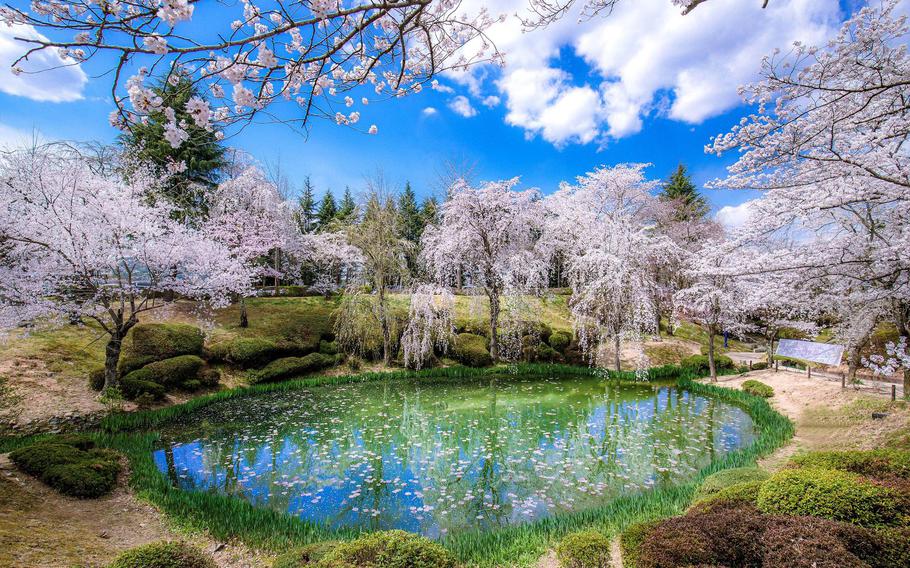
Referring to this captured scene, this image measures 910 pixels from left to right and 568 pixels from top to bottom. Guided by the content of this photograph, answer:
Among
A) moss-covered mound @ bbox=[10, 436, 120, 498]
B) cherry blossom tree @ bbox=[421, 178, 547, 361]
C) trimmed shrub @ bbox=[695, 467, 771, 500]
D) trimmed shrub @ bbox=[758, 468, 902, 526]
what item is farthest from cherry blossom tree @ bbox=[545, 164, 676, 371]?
moss-covered mound @ bbox=[10, 436, 120, 498]

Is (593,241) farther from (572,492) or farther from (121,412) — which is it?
(121,412)

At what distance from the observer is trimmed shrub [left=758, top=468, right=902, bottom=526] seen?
3.12 metres

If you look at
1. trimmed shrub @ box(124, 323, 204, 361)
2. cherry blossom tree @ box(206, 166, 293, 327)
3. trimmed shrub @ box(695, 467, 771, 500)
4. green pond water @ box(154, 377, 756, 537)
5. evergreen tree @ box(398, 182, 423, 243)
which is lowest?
green pond water @ box(154, 377, 756, 537)

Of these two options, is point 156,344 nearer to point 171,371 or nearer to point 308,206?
point 171,371

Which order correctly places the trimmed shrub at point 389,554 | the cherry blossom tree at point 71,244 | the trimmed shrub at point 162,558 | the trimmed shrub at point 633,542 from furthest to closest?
the cherry blossom tree at point 71,244
the trimmed shrub at point 633,542
the trimmed shrub at point 389,554
the trimmed shrub at point 162,558

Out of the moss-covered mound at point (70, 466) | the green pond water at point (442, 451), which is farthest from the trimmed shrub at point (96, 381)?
the moss-covered mound at point (70, 466)

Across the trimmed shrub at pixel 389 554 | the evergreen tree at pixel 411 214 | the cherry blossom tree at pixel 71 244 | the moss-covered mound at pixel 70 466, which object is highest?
the evergreen tree at pixel 411 214

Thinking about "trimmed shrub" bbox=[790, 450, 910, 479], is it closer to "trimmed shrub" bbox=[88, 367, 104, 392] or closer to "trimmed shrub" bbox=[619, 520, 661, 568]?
"trimmed shrub" bbox=[619, 520, 661, 568]

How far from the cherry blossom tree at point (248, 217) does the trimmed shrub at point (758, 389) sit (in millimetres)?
18157

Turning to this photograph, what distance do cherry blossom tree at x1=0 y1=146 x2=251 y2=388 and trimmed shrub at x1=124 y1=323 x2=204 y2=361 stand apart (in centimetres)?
183

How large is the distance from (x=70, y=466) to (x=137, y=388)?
5.18 metres

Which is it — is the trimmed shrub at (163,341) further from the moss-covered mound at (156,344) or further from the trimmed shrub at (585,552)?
the trimmed shrub at (585,552)

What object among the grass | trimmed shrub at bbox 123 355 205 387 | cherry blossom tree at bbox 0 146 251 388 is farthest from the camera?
trimmed shrub at bbox 123 355 205 387

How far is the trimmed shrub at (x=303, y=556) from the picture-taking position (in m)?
3.44
